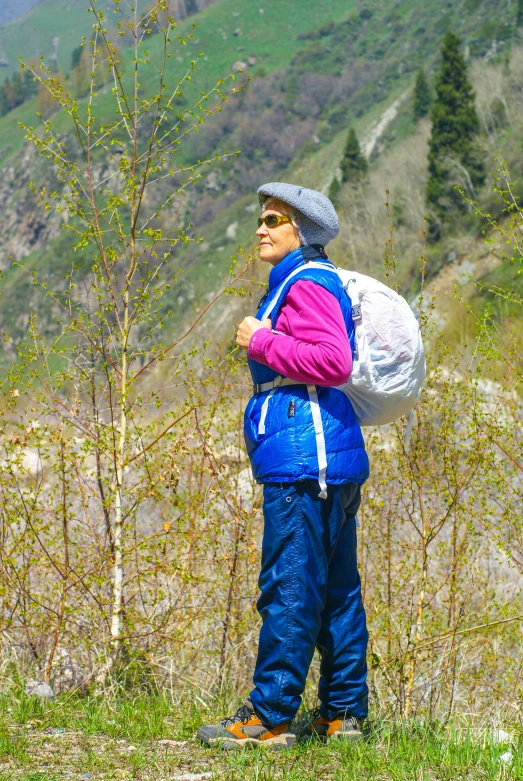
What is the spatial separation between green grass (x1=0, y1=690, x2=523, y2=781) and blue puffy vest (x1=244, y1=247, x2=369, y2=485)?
34.9 inches

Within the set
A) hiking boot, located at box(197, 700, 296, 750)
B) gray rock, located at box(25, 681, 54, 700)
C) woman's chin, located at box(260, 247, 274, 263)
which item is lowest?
gray rock, located at box(25, 681, 54, 700)

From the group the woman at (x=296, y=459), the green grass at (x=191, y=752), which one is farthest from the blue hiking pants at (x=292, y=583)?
the green grass at (x=191, y=752)

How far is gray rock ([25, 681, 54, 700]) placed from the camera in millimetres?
3762

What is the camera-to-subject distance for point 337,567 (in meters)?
3.13

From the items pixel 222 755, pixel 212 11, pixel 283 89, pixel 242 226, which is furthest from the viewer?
pixel 212 11

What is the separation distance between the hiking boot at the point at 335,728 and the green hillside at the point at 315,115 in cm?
3663

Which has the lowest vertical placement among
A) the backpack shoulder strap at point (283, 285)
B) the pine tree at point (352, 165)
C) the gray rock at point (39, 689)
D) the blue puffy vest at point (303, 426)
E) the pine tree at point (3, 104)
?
→ the pine tree at point (352, 165)

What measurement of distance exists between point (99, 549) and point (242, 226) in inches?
3342

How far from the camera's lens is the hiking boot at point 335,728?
306cm

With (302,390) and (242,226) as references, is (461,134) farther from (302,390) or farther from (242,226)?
(242,226)

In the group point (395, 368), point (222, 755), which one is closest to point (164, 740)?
point (222, 755)

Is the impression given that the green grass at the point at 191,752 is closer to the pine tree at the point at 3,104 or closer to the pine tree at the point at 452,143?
the pine tree at the point at 452,143

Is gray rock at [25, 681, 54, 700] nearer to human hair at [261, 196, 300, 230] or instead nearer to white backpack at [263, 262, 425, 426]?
white backpack at [263, 262, 425, 426]

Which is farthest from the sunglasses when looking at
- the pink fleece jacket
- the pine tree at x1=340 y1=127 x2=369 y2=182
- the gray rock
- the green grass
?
the pine tree at x1=340 y1=127 x2=369 y2=182
